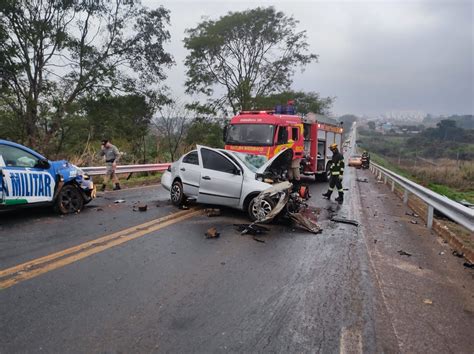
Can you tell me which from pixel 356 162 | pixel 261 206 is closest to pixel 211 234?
pixel 261 206

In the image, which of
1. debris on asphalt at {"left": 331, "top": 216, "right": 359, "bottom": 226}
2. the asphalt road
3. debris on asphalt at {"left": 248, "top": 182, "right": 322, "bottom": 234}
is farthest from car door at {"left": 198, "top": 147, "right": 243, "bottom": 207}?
debris on asphalt at {"left": 331, "top": 216, "right": 359, "bottom": 226}

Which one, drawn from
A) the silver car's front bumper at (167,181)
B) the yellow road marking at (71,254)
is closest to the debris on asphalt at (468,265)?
the yellow road marking at (71,254)

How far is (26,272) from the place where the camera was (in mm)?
3840

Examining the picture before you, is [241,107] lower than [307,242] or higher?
higher

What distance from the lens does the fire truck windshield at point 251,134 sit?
11688 millimetres

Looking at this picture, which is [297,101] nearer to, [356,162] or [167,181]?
[356,162]

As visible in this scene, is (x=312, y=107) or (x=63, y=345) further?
(x=312, y=107)

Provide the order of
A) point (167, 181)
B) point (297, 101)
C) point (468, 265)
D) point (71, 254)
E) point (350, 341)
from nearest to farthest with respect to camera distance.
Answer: point (350, 341)
point (71, 254)
point (468, 265)
point (167, 181)
point (297, 101)

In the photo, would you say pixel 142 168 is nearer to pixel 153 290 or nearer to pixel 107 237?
pixel 107 237

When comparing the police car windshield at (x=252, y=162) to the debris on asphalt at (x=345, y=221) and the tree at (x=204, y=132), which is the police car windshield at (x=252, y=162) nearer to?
the debris on asphalt at (x=345, y=221)

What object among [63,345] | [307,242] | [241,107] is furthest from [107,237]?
[241,107]

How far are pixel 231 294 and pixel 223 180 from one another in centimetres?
405

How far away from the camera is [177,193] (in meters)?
8.38

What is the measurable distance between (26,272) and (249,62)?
2976 centimetres
